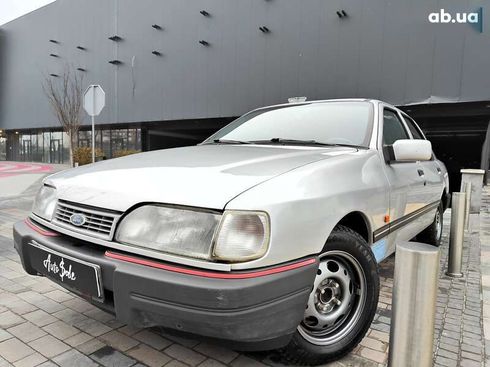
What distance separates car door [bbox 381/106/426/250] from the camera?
2.67 m

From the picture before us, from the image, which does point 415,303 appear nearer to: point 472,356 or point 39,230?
point 472,356

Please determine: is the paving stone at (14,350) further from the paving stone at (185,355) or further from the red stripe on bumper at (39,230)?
the paving stone at (185,355)

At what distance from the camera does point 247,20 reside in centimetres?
1537

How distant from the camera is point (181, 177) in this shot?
181 cm

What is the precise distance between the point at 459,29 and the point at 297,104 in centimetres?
1117

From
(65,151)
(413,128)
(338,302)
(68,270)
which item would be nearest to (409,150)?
(338,302)

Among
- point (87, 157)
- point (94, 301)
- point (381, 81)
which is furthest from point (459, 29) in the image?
point (87, 157)

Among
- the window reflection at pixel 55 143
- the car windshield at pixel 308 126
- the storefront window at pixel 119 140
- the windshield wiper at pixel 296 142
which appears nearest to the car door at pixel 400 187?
the car windshield at pixel 308 126

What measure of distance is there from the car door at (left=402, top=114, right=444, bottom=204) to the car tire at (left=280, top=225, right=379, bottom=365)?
172cm

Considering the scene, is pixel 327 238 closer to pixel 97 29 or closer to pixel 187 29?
pixel 187 29

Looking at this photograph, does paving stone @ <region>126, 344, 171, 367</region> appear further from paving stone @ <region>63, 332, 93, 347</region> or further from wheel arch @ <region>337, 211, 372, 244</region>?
wheel arch @ <region>337, 211, 372, 244</region>

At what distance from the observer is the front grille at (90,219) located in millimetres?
1819

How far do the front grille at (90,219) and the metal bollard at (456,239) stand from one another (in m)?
3.31

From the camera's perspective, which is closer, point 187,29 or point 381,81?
point 381,81
